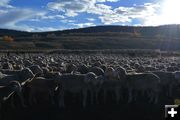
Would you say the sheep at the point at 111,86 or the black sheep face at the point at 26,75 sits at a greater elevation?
the black sheep face at the point at 26,75

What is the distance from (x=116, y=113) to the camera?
52.6ft

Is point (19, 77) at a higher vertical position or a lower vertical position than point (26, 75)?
lower

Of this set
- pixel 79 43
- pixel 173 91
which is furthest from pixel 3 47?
pixel 173 91

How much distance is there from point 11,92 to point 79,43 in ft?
383

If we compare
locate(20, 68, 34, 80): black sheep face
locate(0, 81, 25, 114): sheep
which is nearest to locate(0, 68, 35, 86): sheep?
locate(20, 68, 34, 80): black sheep face

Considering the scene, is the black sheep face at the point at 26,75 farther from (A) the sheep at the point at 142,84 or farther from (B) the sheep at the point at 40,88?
(A) the sheep at the point at 142,84

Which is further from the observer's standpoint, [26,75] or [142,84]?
[26,75]

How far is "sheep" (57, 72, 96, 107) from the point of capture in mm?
17141

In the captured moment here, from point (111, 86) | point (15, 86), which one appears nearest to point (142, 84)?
point (111, 86)

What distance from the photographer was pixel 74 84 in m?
17.1

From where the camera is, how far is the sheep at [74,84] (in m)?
17.1

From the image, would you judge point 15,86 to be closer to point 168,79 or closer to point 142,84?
point 142,84

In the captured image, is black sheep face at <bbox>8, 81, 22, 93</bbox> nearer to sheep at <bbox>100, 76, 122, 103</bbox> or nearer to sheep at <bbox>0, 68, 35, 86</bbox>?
sheep at <bbox>0, 68, 35, 86</bbox>

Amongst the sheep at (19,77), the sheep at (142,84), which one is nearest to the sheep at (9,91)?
the sheep at (19,77)
